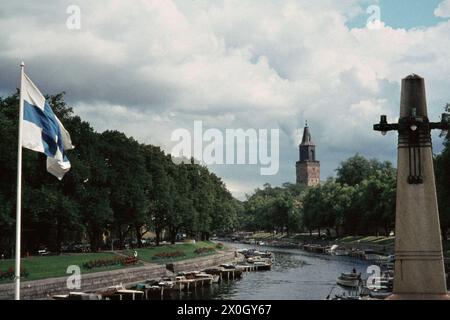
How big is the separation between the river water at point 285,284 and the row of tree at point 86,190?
16.8 metres

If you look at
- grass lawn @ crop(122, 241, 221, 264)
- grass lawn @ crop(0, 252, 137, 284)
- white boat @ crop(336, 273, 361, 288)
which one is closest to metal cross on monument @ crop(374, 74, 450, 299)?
grass lawn @ crop(0, 252, 137, 284)

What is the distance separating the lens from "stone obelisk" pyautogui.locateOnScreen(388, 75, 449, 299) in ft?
71.3

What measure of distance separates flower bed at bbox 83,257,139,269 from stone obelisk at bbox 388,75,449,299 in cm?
4317

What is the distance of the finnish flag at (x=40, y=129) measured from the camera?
67.9 feet

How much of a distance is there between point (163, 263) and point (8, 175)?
25.2 metres

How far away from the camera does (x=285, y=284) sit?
68.8m

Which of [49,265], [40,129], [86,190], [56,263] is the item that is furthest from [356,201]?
[40,129]

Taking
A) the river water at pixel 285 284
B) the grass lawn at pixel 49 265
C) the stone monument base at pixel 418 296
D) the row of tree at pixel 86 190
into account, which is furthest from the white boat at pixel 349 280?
the stone monument base at pixel 418 296

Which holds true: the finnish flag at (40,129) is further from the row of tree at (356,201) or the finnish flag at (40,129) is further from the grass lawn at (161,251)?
the row of tree at (356,201)

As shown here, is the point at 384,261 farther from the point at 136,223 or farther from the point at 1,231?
the point at 1,231

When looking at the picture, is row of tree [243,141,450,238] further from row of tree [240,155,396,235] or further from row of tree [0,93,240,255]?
row of tree [0,93,240,255]

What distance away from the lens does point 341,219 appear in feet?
509

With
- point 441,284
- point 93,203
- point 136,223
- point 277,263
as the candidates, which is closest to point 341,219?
point 277,263

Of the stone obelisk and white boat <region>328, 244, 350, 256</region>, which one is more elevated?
the stone obelisk
